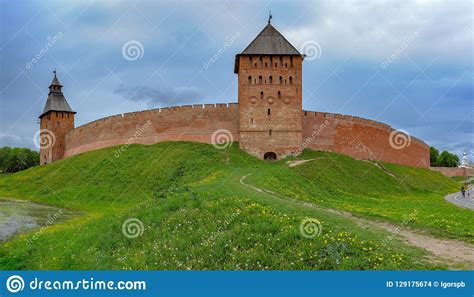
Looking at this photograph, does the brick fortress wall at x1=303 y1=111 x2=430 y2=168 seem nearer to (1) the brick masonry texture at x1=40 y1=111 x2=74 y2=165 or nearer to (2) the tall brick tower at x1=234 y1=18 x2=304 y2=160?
(2) the tall brick tower at x1=234 y1=18 x2=304 y2=160

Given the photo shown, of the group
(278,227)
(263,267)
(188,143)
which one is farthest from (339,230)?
(188,143)

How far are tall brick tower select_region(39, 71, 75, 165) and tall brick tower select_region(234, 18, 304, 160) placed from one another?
73.3ft

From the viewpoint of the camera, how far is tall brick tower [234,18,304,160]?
31.7 metres

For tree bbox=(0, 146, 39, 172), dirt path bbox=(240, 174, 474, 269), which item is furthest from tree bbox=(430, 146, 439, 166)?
dirt path bbox=(240, 174, 474, 269)

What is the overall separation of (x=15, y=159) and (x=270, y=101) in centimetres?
5334

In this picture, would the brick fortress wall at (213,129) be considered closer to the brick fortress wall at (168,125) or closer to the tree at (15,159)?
the brick fortress wall at (168,125)

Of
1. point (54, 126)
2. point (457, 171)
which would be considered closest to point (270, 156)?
point (54, 126)

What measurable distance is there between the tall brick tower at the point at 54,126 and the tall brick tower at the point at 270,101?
22.4m

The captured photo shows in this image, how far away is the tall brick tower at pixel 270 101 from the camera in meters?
31.7

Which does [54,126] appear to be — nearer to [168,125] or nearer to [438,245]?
[168,125]

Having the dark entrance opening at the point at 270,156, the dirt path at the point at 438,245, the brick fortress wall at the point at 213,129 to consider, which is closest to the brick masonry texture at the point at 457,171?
the brick fortress wall at the point at 213,129

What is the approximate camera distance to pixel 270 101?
105ft

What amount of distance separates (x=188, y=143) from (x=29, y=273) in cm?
2697

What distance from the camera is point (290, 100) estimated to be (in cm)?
3206
